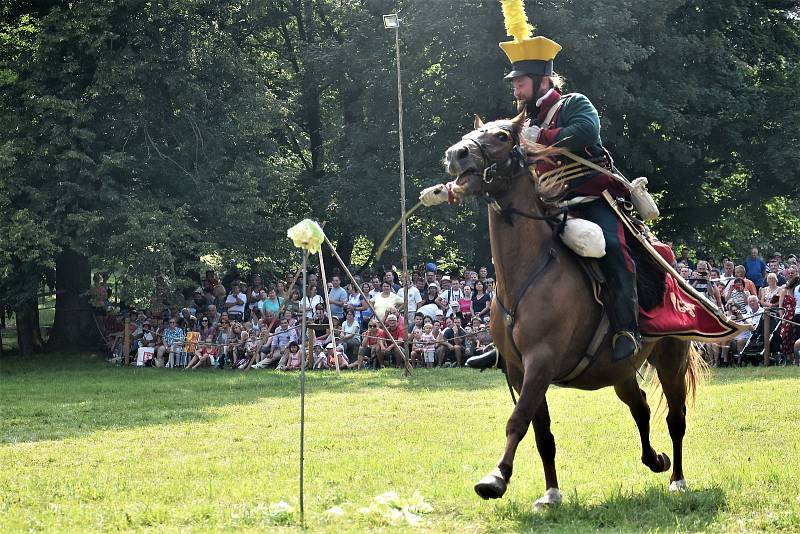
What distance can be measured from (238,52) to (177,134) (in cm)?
301

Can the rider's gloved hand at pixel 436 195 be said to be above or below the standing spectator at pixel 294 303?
above

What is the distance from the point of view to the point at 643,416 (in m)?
9.67

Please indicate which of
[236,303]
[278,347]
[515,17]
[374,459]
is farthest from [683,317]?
[236,303]

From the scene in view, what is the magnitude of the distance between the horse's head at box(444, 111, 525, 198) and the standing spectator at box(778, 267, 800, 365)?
13.9 m

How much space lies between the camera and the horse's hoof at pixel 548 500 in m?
8.09

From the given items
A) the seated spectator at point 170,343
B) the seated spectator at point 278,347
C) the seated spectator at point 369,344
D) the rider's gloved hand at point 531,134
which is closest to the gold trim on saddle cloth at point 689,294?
the rider's gloved hand at point 531,134

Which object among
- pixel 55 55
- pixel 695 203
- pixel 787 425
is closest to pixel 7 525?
pixel 787 425

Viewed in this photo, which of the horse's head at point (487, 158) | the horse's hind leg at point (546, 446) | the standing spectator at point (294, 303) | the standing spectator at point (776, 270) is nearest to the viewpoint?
the horse's head at point (487, 158)

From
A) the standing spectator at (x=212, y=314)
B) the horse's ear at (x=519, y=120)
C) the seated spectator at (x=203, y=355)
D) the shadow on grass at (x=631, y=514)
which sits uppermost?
the horse's ear at (x=519, y=120)

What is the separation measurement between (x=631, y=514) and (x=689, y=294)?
2.20 metres

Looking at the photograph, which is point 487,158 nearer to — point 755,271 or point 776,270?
point 776,270

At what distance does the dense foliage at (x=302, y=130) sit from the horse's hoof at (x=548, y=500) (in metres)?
20.1

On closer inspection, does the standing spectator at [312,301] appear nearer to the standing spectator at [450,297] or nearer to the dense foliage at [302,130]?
the standing spectator at [450,297]

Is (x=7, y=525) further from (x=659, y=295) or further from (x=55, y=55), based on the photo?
(x=55, y=55)
